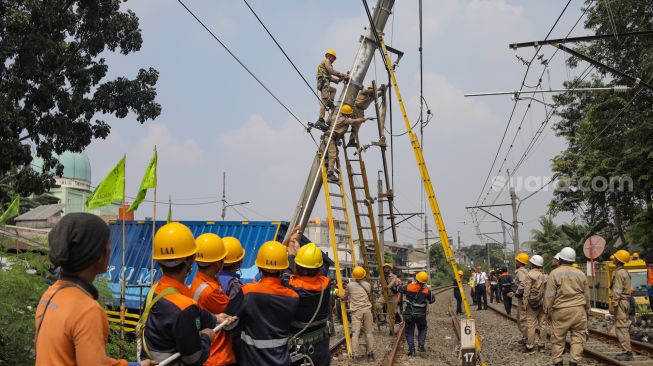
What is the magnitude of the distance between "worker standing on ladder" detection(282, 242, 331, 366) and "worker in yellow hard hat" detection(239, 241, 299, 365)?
0.57 metres

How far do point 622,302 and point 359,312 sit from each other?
203 inches

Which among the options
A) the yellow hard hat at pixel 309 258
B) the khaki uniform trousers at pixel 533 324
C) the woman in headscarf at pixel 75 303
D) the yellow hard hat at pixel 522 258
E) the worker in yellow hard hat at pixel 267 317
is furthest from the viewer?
the yellow hard hat at pixel 522 258

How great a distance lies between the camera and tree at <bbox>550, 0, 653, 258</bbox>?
23.6m

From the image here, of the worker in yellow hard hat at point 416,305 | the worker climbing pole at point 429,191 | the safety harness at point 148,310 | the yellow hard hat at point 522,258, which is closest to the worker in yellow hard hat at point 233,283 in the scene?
the safety harness at point 148,310

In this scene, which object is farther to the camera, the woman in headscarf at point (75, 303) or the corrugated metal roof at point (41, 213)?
the corrugated metal roof at point (41, 213)

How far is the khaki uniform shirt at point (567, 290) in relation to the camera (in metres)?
9.39

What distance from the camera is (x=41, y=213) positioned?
47781mm

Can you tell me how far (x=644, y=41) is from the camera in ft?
81.9

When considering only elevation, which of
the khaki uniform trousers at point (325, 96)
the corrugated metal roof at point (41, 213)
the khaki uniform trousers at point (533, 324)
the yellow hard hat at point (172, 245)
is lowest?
the khaki uniform trousers at point (533, 324)

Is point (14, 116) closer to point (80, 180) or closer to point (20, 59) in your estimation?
point (20, 59)

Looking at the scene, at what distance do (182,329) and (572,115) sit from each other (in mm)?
38833

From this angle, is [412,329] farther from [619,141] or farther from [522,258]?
[619,141]

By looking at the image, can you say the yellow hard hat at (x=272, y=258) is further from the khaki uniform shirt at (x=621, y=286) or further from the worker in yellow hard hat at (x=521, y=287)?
the worker in yellow hard hat at (x=521, y=287)

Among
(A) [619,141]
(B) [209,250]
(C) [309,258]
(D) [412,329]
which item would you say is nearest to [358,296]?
(D) [412,329]
